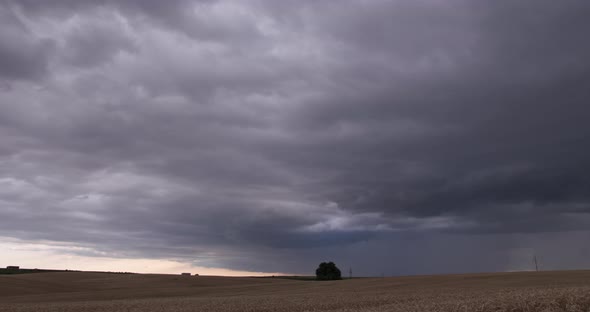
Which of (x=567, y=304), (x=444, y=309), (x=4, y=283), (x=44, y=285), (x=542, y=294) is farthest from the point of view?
(x=44, y=285)

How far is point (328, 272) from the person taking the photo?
13975cm

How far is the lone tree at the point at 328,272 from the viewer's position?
456 feet

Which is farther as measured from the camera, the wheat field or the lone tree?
the lone tree

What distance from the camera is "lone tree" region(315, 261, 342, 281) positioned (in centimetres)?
13888

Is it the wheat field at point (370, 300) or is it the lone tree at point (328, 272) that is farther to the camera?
the lone tree at point (328, 272)

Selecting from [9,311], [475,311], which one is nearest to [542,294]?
[475,311]

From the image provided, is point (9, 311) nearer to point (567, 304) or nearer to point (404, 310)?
point (404, 310)

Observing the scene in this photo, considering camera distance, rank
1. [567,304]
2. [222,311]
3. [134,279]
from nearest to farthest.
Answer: [567,304], [222,311], [134,279]

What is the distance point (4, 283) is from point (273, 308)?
68606 millimetres

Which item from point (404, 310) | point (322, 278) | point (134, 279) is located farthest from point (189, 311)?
point (322, 278)

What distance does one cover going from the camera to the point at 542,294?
2467cm

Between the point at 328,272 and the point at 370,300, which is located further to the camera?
the point at 328,272

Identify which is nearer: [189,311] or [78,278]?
[189,311]

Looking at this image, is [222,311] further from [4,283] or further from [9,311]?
[4,283]
